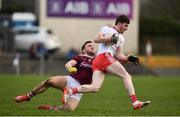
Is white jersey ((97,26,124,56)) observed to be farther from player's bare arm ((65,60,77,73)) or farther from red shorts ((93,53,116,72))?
player's bare arm ((65,60,77,73))

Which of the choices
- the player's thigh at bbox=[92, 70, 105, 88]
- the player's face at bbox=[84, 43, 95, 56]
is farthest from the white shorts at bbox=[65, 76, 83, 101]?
the player's thigh at bbox=[92, 70, 105, 88]

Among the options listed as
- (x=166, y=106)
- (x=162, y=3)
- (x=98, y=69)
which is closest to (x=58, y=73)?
(x=166, y=106)

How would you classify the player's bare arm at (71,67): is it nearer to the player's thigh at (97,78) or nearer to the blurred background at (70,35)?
the player's thigh at (97,78)

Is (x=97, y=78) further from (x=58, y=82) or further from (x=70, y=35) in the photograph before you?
(x=70, y=35)

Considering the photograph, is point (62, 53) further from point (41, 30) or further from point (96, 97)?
point (96, 97)

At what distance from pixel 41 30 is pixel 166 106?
111 ft

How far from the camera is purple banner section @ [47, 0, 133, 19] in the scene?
50750 mm

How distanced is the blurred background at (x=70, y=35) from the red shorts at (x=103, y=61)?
23.9m

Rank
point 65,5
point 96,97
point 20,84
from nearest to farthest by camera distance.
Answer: point 96,97 < point 20,84 < point 65,5

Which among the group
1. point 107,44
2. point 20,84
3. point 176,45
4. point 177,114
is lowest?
point 176,45

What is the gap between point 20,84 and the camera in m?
30.3

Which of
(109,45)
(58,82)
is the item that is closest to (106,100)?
(58,82)

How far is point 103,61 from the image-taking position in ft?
55.0

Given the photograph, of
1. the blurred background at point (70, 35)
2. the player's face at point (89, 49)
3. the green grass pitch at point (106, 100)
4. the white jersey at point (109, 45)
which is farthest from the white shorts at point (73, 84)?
the blurred background at point (70, 35)
